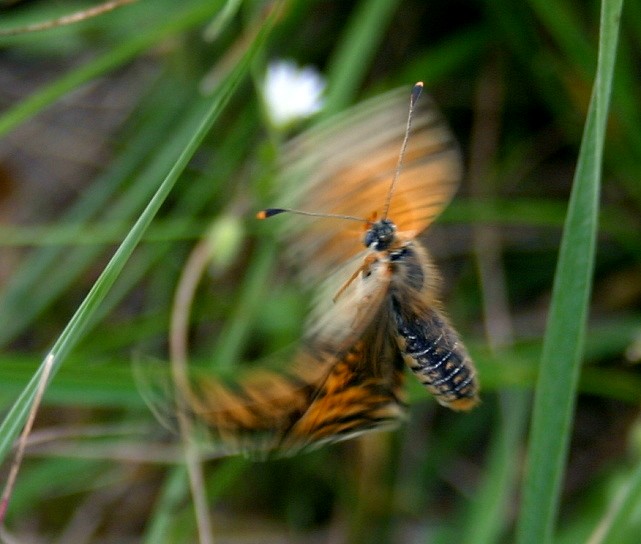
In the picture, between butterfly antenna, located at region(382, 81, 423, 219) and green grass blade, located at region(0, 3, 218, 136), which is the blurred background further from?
butterfly antenna, located at region(382, 81, 423, 219)

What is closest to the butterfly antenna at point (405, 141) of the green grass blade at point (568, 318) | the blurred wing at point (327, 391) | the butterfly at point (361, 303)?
the butterfly at point (361, 303)

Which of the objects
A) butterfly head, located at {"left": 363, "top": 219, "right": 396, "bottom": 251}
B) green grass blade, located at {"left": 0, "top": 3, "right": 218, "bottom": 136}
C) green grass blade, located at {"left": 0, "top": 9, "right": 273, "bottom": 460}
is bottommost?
green grass blade, located at {"left": 0, "top": 9, "right": 273, "bottom": 460}

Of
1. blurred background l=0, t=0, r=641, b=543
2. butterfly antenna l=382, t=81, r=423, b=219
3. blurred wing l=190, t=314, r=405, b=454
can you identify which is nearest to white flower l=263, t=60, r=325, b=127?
blurred background l=0, t=0, r=641, b=543

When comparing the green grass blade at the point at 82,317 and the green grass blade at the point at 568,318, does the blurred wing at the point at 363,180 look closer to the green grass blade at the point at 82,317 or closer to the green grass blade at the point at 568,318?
the green grass blade at the point at 568,318

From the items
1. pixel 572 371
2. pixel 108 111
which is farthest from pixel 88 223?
pixel 572 371

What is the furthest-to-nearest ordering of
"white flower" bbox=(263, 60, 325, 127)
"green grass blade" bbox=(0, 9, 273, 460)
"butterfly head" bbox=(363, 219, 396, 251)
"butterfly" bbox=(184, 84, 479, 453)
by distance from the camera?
"white flower" bbox=(263, 60, 325, 127) → "butterfly head" bbox=(363, 219, 396, 251) → "butterfly" bbox=(184, 84, 479, 453) → "green grass blade" bbox=(0, 9, 273, 460)

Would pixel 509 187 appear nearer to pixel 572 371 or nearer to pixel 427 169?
pixel 427 169

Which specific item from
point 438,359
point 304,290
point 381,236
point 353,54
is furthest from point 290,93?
point 438,359

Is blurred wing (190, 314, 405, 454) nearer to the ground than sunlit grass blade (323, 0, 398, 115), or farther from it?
nearer to the ground
